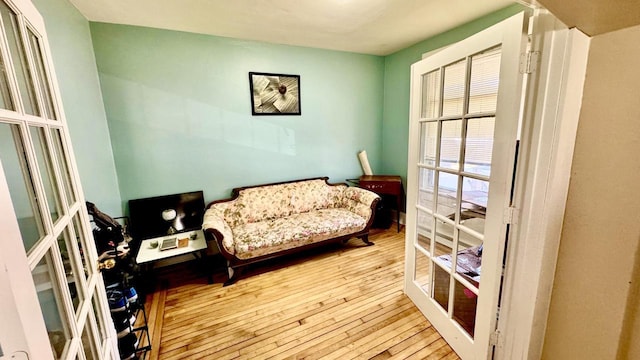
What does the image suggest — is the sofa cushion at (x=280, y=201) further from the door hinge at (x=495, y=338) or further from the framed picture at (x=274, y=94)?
the door hinge at (x=495, y=338)

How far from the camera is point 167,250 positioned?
7.78ft

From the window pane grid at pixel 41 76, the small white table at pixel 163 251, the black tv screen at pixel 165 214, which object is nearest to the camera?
the window pane grid at pixel 41 76

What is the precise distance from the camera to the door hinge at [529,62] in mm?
1032

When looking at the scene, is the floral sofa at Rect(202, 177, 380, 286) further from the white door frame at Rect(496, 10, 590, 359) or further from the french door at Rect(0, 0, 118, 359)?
the white door frame at Rect(496, 10, 590, 359)

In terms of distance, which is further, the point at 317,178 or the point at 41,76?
the point at 317,178

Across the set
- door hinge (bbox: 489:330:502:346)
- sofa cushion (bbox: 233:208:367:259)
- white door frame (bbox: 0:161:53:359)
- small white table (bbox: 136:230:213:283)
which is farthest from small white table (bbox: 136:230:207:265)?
door hinge (bbox: 489:330:502:346)

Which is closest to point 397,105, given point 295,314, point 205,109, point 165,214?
point 205,109

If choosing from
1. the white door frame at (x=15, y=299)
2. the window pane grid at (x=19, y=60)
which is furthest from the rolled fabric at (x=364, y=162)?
the white door frame at (x=15, y=299)

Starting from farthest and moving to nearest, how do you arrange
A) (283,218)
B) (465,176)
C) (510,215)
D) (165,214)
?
(283,218), (165,214), (465,176), (510,215)

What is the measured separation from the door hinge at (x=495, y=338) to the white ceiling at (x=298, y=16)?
2462 millimetres

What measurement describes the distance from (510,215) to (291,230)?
6.55 ft

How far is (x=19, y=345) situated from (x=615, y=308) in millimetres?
1356

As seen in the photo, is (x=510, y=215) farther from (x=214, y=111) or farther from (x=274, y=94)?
(x=214, y=111)

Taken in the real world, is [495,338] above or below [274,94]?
below
